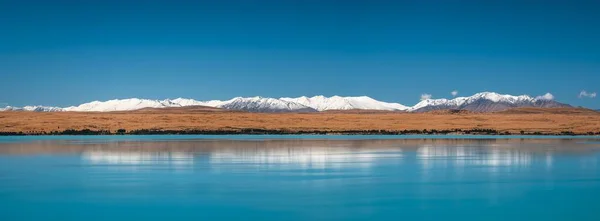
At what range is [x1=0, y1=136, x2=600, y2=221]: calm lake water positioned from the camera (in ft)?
54.2

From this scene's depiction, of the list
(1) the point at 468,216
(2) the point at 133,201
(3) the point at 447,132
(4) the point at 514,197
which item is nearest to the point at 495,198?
(4) the point at 514,197

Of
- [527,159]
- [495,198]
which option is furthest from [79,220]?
[527,159]

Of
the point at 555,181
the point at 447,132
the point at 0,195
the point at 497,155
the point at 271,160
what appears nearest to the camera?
the point at 0,195

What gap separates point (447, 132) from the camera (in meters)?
78.1

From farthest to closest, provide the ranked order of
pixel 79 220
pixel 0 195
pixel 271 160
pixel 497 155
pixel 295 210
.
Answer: pixel 497 155 < pixel 271 160 < pixel 0 195 < pixel 295 210 < pixel 79 220

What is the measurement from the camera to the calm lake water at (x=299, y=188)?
54.2 ft

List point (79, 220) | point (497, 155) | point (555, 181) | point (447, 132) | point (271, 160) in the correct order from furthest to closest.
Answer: point (447, 132), point (497, 155), point (271, 160), point (555, 181), point (79, 220)

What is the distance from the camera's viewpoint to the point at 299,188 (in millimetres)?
20625

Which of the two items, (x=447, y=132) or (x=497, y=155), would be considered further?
(x=447, y=132)

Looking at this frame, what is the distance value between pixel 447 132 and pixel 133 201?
209 ft

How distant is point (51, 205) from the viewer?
1767 centimetres

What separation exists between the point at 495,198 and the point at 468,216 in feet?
10.1

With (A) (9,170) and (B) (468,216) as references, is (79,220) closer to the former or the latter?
(B) (468,216)

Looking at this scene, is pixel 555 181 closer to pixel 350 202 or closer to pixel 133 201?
pixel 350 202
